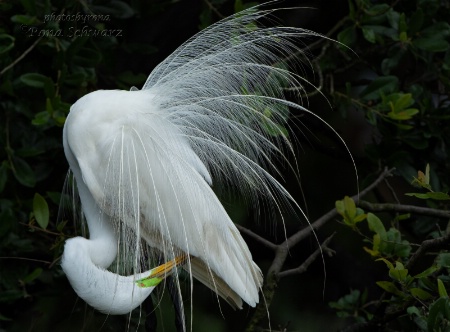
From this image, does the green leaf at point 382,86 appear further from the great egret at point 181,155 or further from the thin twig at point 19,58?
the thin twig at point 19,58

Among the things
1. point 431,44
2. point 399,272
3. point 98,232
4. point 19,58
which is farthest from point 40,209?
point 431,44

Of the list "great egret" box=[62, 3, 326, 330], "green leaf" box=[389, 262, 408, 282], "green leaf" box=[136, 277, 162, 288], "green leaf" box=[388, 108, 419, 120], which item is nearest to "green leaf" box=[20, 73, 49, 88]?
"great egret" box=[62, 3, 326, 330]

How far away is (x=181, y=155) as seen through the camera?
2178mm

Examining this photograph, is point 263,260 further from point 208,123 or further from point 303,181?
point 208,123

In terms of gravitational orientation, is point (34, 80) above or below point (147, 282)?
above

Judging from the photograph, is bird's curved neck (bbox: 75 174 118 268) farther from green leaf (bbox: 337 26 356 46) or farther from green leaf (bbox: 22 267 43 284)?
green leaf (bbox: 337 26 356 46)

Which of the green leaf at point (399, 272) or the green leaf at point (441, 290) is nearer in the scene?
the green leaf at point (441, 290)

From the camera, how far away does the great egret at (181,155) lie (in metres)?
2.16

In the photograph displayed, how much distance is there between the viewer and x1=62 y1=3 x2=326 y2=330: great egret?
84.9 inches

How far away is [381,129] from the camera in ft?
8.75

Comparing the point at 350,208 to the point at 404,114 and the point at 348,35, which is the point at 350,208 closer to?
the point at 404,114

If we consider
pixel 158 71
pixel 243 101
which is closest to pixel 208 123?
pixel 243 101

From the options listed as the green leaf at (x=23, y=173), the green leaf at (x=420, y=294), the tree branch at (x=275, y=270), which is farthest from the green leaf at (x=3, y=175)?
the green leaf at (x=420, y=294)

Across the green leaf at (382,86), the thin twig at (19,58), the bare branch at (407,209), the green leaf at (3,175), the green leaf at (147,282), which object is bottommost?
the green leaf at (147,282)
